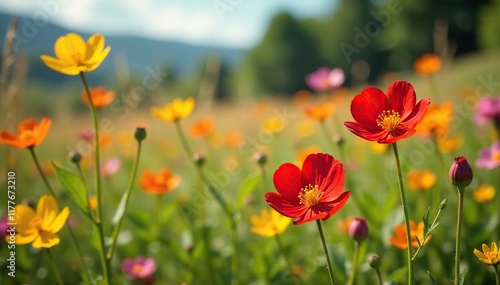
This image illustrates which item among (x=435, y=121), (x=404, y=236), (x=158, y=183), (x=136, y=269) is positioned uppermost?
(x=435, y=121)

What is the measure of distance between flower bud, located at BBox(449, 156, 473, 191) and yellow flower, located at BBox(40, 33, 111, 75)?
0.81m

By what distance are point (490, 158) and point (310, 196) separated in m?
1.10

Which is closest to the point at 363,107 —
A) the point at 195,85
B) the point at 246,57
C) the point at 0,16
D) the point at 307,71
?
the point at 307,71

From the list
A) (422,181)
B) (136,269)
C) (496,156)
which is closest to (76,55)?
(136,269)

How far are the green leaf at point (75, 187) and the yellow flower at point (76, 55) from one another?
0.80 feet

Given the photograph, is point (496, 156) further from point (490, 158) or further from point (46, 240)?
point (46, 240)

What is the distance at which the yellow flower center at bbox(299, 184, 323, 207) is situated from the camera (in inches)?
33.2

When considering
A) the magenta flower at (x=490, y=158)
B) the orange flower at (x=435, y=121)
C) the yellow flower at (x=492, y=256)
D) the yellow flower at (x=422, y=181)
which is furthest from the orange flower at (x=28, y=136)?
the magenta flower at (x=490, y=158)

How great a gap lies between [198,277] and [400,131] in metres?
1.19

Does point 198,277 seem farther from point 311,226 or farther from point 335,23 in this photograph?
point 335,23

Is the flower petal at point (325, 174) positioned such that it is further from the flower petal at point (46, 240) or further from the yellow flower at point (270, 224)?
the flower petal at point (46, 240)

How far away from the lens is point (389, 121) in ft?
2.66

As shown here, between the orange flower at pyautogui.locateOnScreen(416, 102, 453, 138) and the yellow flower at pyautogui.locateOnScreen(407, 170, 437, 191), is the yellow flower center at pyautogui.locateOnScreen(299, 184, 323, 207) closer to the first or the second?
the orange flower at pyautogui.locateOnScreen(416, 102, 453, 138)

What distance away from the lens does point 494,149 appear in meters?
1.58
